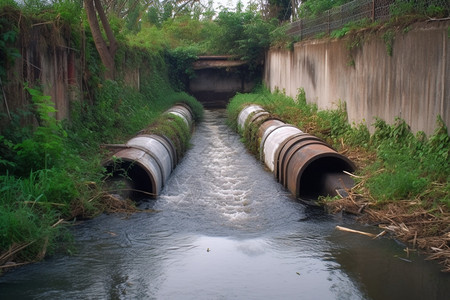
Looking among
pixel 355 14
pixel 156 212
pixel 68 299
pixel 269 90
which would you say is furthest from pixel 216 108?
pixel 68 299

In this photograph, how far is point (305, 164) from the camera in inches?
341

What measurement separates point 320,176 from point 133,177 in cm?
343

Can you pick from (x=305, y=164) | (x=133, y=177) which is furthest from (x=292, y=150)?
(x=133, y=177)

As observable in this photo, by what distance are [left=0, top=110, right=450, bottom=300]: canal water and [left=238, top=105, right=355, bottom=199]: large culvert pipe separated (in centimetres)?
59

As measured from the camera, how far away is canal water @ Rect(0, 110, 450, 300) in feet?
17.3

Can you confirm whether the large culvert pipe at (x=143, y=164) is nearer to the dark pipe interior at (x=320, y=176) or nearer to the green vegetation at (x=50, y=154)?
the green vegetation at (x=50, y=154)

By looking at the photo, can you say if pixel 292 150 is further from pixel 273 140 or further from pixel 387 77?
pixel 387 77

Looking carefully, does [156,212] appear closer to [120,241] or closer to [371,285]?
[120,241]

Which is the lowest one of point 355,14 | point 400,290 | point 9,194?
point 400,290

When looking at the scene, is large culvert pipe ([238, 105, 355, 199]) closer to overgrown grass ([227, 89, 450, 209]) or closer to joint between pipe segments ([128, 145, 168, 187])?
overgrown grass ([227, 89, 450, 209])

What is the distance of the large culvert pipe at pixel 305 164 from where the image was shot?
8703 millimetres

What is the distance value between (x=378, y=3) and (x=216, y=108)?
14978 mm

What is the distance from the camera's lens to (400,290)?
5250 millimetres

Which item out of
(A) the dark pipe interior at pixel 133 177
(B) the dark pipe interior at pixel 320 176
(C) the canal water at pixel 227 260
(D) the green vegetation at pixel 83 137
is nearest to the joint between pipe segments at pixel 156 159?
(A) the dark pipe interior at pixel 133 177
